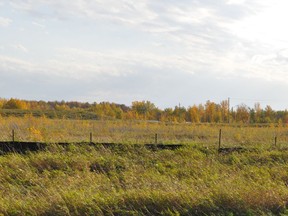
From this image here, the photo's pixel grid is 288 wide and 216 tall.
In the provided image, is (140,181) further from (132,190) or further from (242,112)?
(242,112)

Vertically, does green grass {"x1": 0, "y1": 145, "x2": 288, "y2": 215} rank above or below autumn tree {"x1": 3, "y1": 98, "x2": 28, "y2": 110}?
below

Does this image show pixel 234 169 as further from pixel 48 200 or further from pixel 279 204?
pixel 48 200

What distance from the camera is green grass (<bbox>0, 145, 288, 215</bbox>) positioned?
7.57 m

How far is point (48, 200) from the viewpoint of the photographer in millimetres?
7984

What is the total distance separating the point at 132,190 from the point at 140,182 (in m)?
1.21

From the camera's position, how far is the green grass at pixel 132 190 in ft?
24.8

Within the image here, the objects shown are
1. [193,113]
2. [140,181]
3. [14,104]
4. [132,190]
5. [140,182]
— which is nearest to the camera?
[132,190]

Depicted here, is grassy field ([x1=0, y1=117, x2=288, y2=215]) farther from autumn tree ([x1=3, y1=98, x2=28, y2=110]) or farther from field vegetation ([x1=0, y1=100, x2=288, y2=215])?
autumn tree ([x1=3, y1=98, x2=28, y2=110])

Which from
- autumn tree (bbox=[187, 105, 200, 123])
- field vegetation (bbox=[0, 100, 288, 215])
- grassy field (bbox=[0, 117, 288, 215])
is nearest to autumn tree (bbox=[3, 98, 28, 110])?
autumn tree (bbox=[187, 105, 200, 123])

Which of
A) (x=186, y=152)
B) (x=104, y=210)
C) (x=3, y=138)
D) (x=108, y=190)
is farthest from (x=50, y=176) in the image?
(x=3, y=138)

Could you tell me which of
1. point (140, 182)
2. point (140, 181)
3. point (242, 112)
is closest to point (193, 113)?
point (242, 112)

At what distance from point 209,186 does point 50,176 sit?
513 cm

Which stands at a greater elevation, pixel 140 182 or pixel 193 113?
pixel 193 113

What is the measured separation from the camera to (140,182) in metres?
9.58
